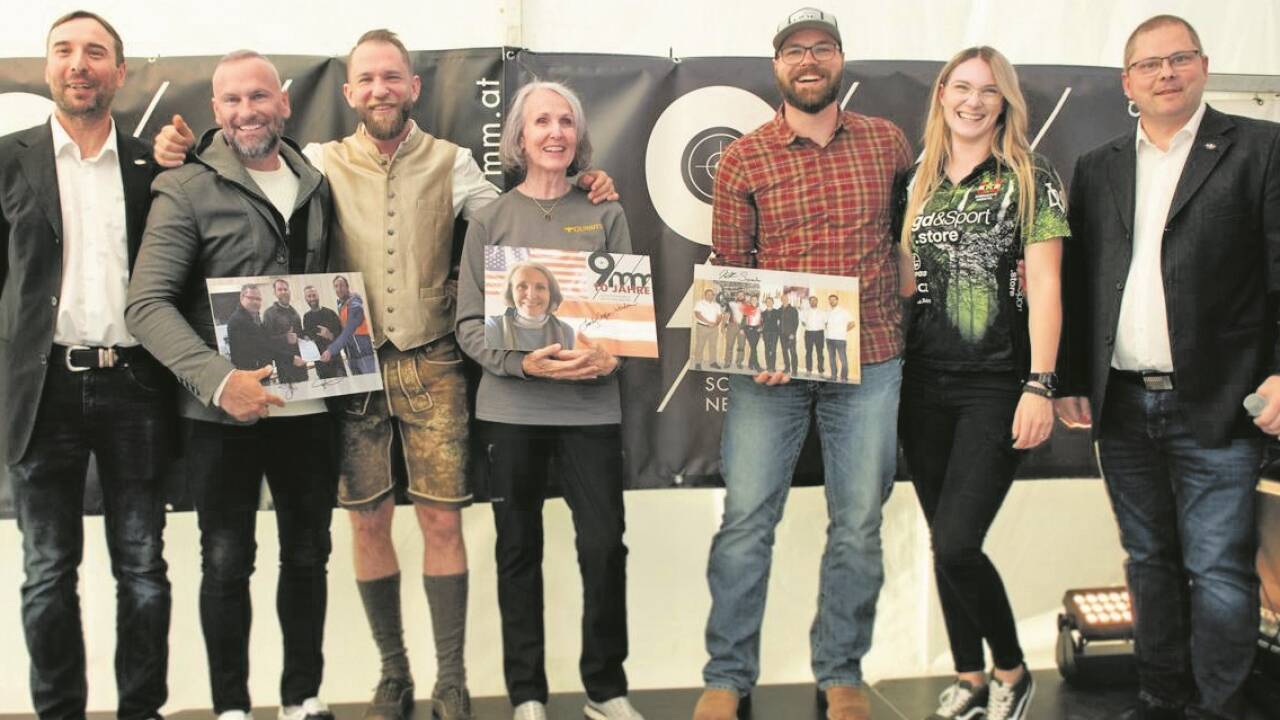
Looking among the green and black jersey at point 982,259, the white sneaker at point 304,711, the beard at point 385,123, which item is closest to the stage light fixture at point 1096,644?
the green and black jersey at point 982,259

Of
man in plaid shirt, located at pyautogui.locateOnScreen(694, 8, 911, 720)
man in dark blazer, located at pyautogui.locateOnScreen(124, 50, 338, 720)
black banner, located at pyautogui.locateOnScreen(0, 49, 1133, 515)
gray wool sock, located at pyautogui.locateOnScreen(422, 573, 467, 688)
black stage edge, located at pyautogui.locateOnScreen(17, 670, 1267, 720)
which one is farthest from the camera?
black banner, located at pyautogui.locateOnScreen(0, 49, 1133, 515)

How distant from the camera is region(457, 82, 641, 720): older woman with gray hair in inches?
110

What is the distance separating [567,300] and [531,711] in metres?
1.13

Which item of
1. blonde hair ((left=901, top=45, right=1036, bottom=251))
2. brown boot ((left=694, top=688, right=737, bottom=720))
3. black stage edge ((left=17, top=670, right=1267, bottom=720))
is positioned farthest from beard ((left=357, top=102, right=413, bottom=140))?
brown boot ((left=694, top=688, right=737, bottom=720))

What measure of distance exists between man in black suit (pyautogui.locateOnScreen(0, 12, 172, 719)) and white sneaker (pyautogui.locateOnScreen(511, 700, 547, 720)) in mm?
992

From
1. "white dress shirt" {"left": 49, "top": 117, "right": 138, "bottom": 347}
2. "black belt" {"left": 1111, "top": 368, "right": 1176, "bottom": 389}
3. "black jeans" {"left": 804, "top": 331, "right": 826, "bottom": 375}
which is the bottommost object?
"black belt" {"left": 1111, "top": 368, "right": 1176, "bottom": 389}

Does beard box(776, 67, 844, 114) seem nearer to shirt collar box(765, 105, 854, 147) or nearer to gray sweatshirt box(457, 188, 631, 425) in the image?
shirt collar box(765, 105, 854, 147)

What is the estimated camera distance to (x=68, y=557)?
276 cm

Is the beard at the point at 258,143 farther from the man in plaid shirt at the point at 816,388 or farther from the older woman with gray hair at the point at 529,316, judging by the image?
the man in plaid shirt at the point at 816,388

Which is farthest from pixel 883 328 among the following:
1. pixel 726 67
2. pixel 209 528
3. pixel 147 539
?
pixel 147 539

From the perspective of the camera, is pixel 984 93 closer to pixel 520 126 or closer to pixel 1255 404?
pixel 1255 404

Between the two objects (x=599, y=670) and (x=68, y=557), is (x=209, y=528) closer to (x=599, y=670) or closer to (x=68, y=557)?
(x=68, y=557)

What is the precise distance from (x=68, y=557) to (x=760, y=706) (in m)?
2.04

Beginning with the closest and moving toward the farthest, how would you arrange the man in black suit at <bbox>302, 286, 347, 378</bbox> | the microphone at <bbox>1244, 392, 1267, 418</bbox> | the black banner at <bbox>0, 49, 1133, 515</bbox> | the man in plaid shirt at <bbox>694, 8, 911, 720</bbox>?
the microphone at <bbox>1244, 392, 1267, 418</bbox>
the man in black suit at <bbox>302, 286, 347, 378</bbox>
the man in plaid shirt at <bbox>694, 8, 911, 720</bbox>
the black banner at <bbox>0, 49, 1133, 515</bbox>
